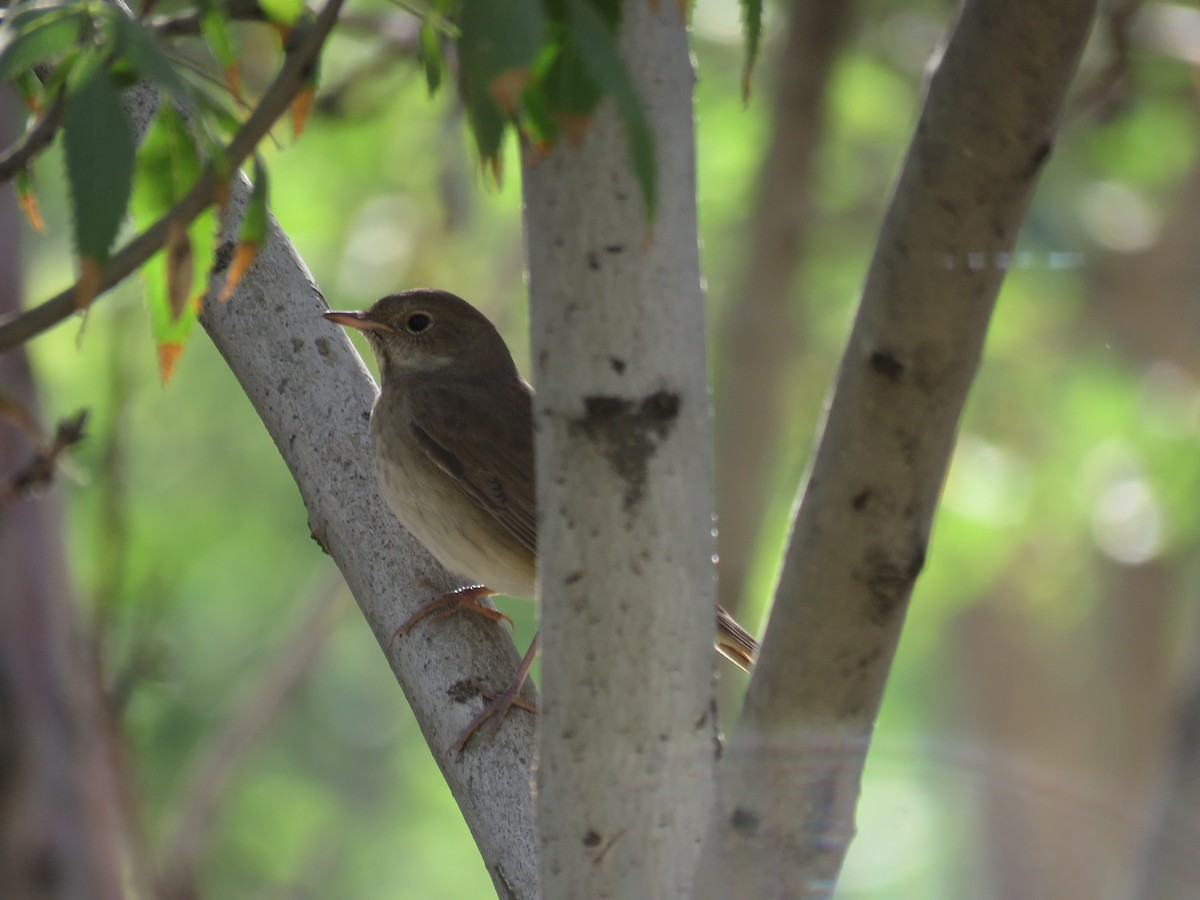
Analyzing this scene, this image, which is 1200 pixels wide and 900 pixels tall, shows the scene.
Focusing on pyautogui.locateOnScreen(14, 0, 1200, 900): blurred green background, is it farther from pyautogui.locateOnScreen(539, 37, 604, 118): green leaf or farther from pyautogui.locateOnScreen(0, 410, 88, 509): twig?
pyautogui.locateOnScreen(539, 37, 604, 118): green leaf

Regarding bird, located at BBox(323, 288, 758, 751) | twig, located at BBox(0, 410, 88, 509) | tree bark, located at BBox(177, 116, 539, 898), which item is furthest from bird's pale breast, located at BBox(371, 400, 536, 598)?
twig, located at BBox(0, 410, 88, 509)

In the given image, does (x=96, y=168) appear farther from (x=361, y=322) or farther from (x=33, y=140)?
(x=361, y=322)

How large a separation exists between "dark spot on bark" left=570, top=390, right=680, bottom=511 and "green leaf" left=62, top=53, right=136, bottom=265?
0.68 m

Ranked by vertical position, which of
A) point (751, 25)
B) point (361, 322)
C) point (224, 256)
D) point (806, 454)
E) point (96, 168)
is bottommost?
point (96, 168)

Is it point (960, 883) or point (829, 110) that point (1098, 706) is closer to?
point (960, 883)

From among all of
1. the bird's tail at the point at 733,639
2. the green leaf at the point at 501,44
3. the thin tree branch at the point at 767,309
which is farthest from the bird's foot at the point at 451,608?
the thin tree branch at the point at 767,309

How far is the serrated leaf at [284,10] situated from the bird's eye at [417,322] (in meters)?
3.17

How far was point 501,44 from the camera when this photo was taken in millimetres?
1641

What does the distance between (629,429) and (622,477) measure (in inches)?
2.8

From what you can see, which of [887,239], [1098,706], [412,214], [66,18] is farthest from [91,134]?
[1098,706]

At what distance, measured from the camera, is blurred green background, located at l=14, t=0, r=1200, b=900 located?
7.11 metres

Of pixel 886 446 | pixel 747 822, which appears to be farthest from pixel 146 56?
pixel 747 822

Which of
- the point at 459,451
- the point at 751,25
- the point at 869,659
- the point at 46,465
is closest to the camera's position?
the point at 869,659

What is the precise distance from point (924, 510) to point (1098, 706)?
10.4 metres
